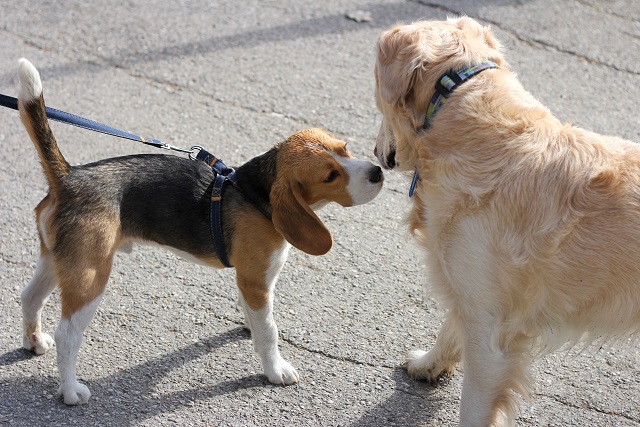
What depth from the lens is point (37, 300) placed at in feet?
11.4

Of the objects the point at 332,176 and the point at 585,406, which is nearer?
the point at 332,176

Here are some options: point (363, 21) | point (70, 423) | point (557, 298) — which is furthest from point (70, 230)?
point (363, 21)

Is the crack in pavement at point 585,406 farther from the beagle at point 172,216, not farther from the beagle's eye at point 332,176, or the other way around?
the beagle's eye at point 332,176

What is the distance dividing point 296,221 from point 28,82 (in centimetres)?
126

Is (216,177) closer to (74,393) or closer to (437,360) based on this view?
(74,393)

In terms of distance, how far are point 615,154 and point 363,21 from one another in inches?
166

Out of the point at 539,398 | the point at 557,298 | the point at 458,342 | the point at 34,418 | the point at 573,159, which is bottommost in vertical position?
the point at 34,418

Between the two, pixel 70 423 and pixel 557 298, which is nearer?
pixel 557 298

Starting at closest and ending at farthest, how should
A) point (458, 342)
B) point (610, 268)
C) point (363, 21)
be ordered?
1. point (610, 268)
2. point (458, 342)
3. point (363, 21)

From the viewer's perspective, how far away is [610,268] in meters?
2.88

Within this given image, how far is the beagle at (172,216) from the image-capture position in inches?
125

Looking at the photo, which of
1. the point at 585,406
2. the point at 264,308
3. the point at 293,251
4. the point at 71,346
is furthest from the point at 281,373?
the point at 585,406

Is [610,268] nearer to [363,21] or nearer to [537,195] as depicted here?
[537,195]

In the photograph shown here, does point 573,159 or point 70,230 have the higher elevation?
point 573,159
